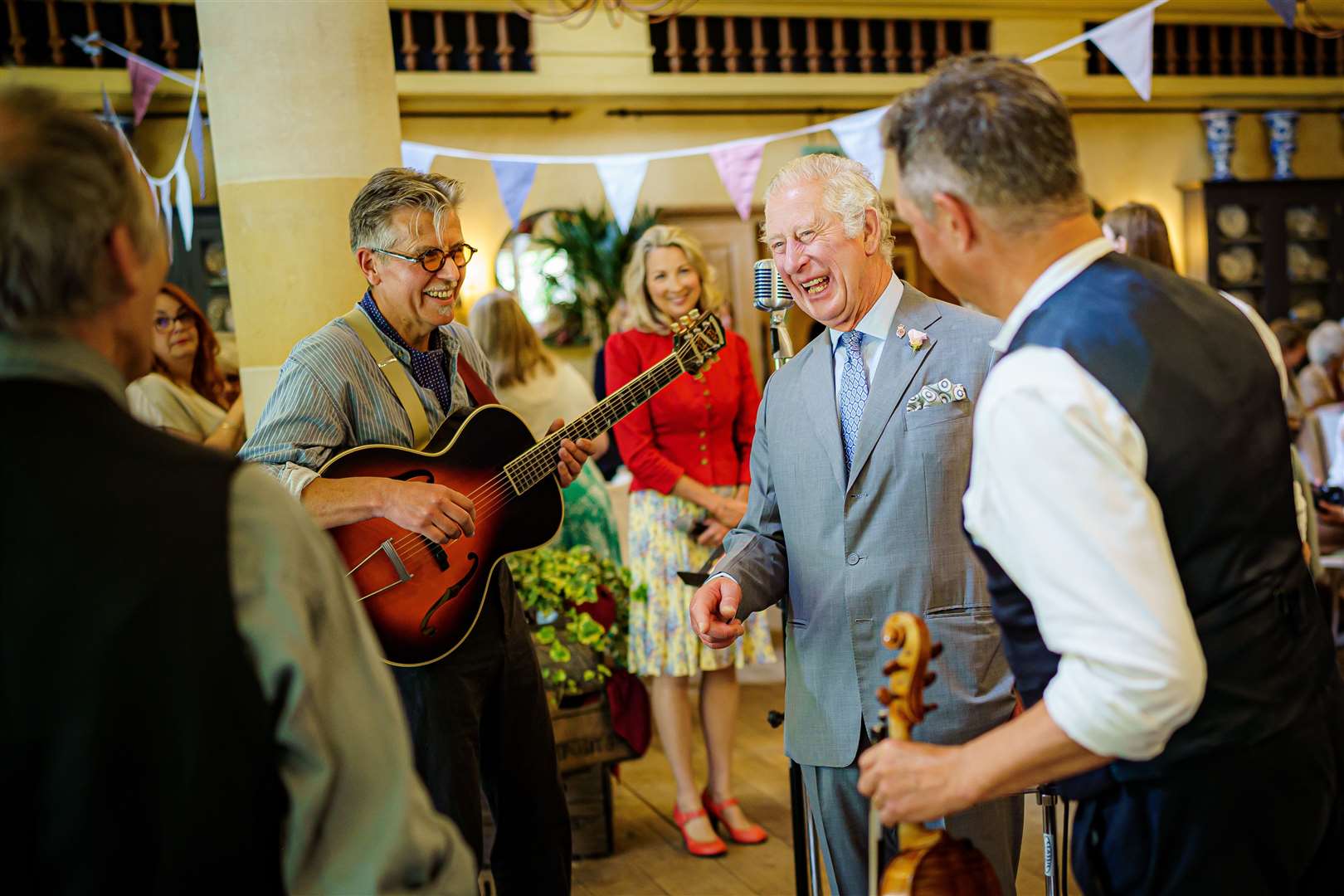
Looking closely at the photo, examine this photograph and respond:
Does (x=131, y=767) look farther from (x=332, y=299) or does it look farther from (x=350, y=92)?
(x=350, y=92)

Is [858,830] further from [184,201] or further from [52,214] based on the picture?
[184,201]

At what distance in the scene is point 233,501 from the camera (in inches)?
40.8

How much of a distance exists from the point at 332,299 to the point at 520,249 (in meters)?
5.80

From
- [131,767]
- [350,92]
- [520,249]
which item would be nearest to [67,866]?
[131,767]

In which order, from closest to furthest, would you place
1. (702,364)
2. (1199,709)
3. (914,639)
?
1. (1199,709)
2. (914,639)
3. (702,364)

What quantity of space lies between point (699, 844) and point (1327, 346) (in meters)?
4.27

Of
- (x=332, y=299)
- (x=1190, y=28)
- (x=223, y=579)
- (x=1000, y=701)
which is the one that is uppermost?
(x=1190, y=28)

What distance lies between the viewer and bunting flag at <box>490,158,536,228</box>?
19.5ft

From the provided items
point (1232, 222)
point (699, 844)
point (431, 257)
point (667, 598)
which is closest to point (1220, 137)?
point (1232, 222)

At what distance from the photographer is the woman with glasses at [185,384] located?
146 inches

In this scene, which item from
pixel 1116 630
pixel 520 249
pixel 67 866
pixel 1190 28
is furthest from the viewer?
pixel 1190 28

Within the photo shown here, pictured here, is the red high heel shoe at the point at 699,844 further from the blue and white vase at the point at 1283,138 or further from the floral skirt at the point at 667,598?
the blue and white vase at the point at 1283,138

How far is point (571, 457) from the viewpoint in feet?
8.59

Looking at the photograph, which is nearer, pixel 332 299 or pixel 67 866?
pixel 67 866
